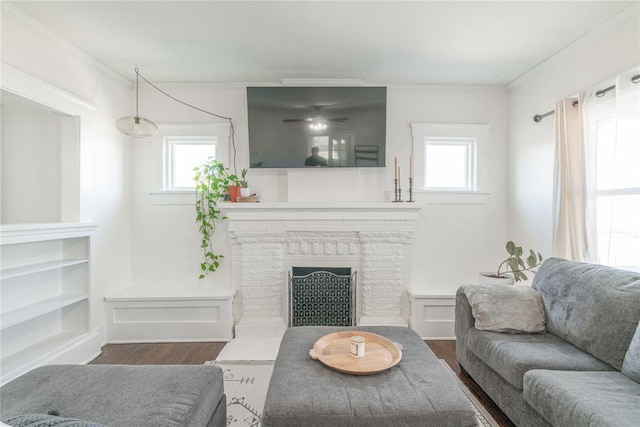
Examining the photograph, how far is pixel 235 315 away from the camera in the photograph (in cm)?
318

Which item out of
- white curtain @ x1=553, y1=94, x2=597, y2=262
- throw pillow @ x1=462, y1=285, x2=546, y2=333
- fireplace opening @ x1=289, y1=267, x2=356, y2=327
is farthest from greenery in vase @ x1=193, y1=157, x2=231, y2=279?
white curtain @ x1=553, y1=94, x2=597, y2=262

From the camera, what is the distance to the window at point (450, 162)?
3377 millimetres

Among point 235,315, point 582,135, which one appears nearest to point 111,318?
point 235,315

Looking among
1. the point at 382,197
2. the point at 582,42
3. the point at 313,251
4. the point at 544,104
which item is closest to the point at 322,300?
the point at 313,251

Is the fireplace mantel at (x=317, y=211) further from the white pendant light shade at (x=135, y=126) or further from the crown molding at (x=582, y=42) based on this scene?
the crown molding at (x=582, y=42)

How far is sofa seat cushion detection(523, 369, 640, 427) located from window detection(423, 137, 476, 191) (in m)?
2.25

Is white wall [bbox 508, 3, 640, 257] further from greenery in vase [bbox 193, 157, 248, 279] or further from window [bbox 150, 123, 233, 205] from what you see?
window [bbox 150, 123, 233, 205]

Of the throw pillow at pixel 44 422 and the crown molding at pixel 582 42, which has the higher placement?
the crown molding at pixel 582 42

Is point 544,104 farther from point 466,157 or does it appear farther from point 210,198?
point 210,198

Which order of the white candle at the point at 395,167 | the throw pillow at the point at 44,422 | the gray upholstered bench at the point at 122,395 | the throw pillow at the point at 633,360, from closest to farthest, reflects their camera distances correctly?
1. the throw pillow at the point at 44,422
2. the gray upholstered bench at the point at 122,395
3. the throw pillow at the point at 633,360
4. the white candle at the point at 395,167

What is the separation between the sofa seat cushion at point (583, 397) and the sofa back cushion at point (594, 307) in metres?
0.17

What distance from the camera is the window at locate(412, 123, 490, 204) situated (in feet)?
11.1

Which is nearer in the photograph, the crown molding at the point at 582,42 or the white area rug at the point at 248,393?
the white area rug at the point at 248,393

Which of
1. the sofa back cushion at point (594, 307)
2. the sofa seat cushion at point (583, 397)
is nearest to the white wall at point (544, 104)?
the sofa back cushion at point (594, 307)
